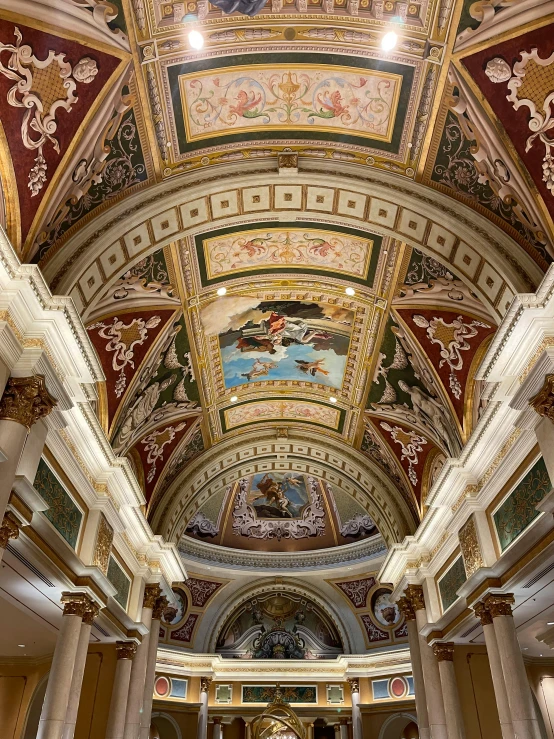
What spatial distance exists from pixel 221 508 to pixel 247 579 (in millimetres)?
3248

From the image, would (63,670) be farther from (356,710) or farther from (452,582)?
(356,710)

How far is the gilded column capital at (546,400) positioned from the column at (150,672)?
10359mm

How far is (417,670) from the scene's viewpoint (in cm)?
1373

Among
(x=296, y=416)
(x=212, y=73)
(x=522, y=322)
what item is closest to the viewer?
(x=522, y=322)

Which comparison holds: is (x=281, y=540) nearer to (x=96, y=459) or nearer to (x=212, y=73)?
(x=96, y=459)

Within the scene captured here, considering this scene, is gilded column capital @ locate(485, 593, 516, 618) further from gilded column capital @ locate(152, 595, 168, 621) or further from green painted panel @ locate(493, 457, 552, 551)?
gilded column capital @ locate(152, 595, 168, 621)

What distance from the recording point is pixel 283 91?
29.7ft

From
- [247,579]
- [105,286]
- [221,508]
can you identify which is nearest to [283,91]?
[105,286]

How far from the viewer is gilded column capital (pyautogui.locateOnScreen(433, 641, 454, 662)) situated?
12.4m

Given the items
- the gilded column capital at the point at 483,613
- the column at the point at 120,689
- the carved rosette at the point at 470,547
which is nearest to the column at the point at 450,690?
the carved rosette at the point at 470,547

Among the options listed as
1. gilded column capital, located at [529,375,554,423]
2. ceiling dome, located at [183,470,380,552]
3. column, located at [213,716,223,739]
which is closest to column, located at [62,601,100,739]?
gilded column capital, located at [529,375,554,423]

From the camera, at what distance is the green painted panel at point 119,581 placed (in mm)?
11810

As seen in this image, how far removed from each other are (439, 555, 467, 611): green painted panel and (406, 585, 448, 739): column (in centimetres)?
105

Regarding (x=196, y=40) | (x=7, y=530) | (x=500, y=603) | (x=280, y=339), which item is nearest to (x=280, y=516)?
(x=280, y=339)
